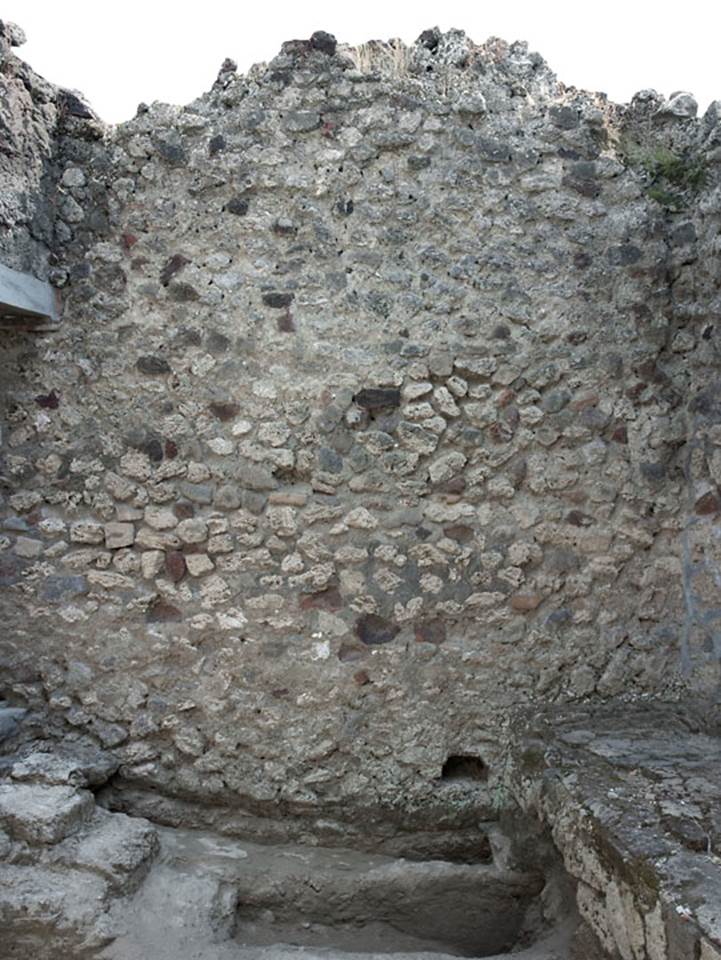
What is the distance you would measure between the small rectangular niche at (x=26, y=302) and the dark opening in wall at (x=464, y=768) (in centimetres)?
233

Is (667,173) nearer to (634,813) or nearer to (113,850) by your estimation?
(634,813)

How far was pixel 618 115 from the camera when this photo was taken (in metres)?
3.54

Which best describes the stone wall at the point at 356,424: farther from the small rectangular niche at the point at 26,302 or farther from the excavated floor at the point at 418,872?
the excavated floor at the point at 418,872

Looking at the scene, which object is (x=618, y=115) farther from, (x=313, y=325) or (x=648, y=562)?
(x=648, y=562)

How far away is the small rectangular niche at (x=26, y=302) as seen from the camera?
3.03 m

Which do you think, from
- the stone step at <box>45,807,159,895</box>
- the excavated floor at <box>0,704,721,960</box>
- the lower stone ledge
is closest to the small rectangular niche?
the excavated floor at <box>0,704,721,960</box>

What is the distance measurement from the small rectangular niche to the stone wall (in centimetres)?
7

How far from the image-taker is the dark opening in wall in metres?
3.27

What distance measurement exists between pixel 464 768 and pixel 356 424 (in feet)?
4.70

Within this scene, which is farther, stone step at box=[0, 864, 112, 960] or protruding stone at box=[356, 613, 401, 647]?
protruding stone at box=[356, 613, 401, 647]

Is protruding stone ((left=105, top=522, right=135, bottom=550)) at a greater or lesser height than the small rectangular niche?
lesser

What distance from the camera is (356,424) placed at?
3.26m

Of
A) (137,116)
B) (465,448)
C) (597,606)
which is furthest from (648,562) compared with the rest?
(137,116)

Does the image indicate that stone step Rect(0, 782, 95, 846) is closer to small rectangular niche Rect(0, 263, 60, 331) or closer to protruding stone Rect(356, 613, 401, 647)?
protruding stone Rect(356, 613, 401, 647)
